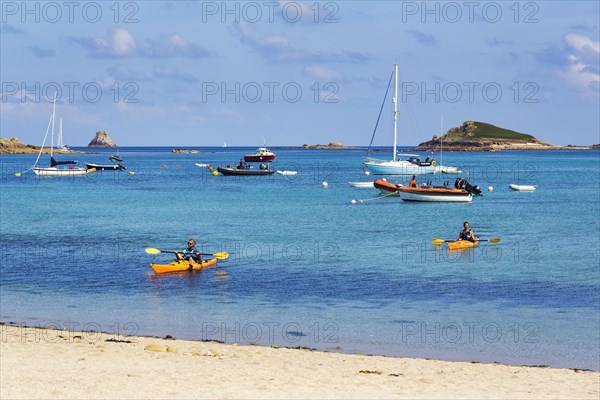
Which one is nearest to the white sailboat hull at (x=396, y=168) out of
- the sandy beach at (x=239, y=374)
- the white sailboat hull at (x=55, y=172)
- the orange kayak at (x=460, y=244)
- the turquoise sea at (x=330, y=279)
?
the turquoise sea at (x=330, y=279)

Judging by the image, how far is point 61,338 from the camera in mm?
23438

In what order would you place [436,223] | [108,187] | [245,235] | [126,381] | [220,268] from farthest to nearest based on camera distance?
1. [108,187]
2. [436,223]
3. [245,235]
4. [220,268]
5. [126,381]

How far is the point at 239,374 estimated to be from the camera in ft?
62.4

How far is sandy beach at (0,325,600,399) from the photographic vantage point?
56.6ft

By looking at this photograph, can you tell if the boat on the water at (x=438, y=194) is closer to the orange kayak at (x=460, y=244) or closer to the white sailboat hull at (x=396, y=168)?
the orange kayak at (x=460, y=244)

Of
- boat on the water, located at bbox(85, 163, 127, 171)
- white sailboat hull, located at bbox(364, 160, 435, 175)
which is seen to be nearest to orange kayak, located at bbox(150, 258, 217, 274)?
white sailboat hull, located at bbox(364, 160, 435, 175)

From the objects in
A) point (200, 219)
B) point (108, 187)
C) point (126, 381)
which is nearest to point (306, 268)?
point (126, 381)

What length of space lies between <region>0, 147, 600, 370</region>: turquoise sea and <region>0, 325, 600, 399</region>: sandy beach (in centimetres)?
204

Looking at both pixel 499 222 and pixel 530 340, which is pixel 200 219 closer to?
pixel 499 222

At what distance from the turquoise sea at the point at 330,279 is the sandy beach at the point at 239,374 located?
2041 millimetres

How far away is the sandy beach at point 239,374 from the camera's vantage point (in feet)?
56.6

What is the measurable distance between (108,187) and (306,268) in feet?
237

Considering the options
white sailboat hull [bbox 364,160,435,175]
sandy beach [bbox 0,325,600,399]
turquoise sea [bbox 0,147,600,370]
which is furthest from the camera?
white sailboat hull [bbox 364,160,435,175]

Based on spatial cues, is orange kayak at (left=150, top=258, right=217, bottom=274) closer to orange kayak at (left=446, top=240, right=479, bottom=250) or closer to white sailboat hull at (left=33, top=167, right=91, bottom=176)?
orange kayak at (left=446, top=240, right=479, bottom=250)
